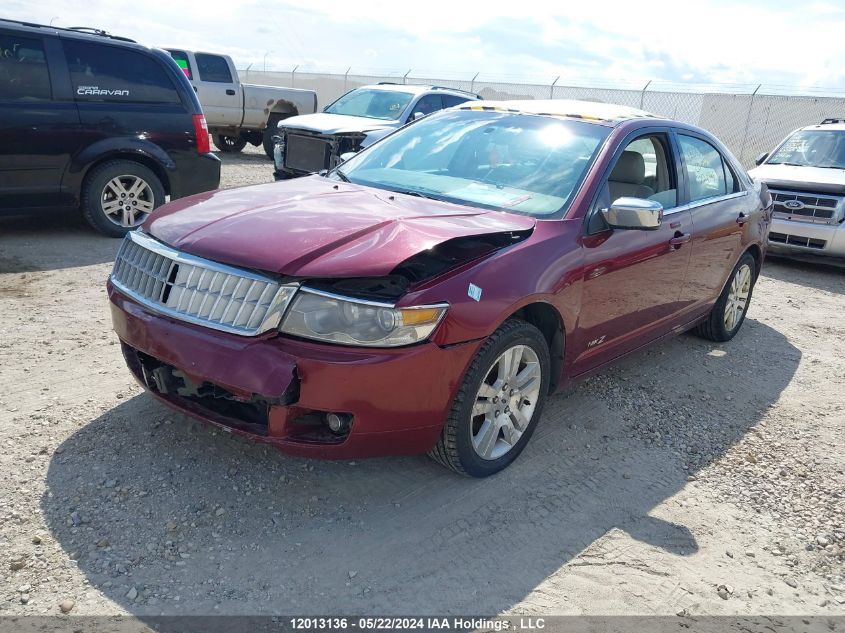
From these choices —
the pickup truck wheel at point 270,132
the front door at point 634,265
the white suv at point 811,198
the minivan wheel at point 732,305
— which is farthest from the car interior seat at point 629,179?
the pickup truck wheel at point 270,132

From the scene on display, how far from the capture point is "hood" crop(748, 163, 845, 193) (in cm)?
894

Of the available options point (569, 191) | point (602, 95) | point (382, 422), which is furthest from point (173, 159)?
point (602, 95)

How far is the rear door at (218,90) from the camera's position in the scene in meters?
15.6

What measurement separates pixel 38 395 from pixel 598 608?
121 inches

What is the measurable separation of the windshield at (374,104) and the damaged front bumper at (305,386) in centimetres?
943

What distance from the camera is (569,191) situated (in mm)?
3900

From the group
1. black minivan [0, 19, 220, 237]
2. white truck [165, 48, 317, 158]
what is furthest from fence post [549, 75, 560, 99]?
black minivan [0, 19, 220, 237]

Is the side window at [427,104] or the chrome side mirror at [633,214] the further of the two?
the side window at [427,104]

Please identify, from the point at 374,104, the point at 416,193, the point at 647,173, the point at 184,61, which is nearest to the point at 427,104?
the point at 374,104

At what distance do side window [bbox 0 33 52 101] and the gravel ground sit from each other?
9.99 feet

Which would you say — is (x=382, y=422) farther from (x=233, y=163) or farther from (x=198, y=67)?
(x=198, y=67)

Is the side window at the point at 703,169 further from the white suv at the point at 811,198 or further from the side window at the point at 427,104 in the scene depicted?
the side window at the point at 427,104

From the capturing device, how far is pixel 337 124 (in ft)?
37.1

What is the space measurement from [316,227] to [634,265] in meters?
1.95
